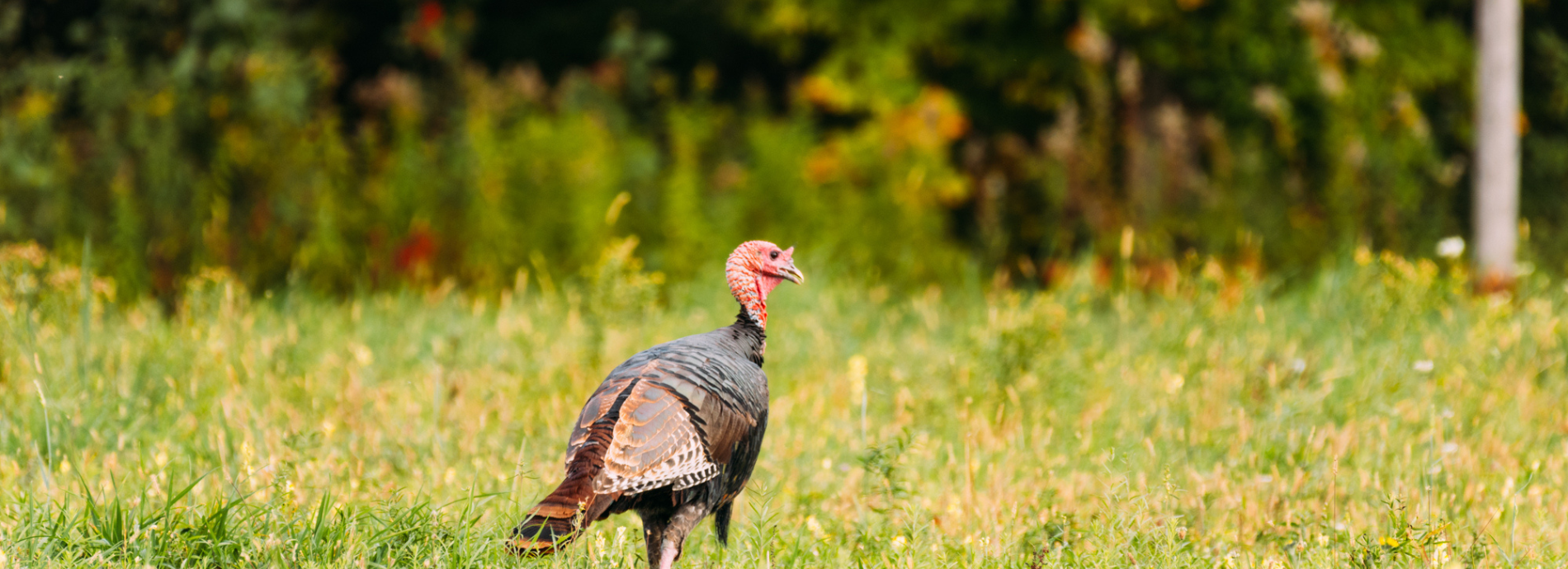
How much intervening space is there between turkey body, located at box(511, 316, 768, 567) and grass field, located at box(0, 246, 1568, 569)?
127 millimetres

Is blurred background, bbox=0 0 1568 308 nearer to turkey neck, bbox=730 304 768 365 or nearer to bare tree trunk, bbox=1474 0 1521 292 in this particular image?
bare tree trunk, bbox=1474 0 1521 292

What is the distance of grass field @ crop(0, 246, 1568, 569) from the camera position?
136 inches

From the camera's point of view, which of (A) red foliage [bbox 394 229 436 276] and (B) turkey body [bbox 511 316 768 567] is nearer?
(B) turkey body [bbox 511 316 768 567]

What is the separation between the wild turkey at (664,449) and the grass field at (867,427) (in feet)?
0.41

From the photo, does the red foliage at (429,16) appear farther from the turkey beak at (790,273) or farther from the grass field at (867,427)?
the turkey beak at (790,273)

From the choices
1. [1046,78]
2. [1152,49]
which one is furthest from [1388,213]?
[1046,78]

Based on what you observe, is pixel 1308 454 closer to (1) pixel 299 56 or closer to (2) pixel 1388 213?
(2) pixel 1388 213

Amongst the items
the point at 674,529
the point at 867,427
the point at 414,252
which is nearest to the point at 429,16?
the point at 414,252

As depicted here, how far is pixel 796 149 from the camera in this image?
938cm

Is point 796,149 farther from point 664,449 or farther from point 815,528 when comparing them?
point 664,449

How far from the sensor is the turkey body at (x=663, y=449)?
314cm

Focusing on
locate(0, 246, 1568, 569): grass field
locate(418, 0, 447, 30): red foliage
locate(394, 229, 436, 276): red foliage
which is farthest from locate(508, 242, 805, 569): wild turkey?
locate(418, 0, 447, 30): red foliage

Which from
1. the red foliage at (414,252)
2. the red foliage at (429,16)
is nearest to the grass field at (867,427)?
the red foliage at (414,252)

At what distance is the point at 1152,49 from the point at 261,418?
6.27m
